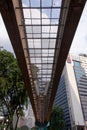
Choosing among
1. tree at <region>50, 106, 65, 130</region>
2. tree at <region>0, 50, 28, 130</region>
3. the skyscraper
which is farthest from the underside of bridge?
the skyscraper

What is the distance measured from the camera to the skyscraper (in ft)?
393

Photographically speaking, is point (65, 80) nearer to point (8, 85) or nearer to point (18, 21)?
point (8, 85)

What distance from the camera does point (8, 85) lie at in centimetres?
3073

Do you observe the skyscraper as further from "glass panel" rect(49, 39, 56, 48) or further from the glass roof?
"glass panel" rect(49, 39, 56, 48)

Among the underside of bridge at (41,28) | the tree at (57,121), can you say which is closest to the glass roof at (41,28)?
the underside of bridge at (41,28)

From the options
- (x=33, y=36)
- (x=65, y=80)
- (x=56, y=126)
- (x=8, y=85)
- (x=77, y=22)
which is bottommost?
(x=77, y=22)

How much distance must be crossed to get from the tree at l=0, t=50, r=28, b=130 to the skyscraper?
85177 millimetres

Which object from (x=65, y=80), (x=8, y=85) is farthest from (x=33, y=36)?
(x=65, y=80)

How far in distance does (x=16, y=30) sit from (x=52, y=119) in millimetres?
62304

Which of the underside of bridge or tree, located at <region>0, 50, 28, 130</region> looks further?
tree, located at <region>0, 50, 28, 130</region>

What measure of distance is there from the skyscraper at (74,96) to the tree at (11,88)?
85177 millimetres

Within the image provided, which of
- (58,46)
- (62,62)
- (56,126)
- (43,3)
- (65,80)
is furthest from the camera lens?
(65,80)

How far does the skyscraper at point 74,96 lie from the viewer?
11975 centimetres

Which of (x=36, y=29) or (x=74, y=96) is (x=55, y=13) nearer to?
(x=36, y=29)
